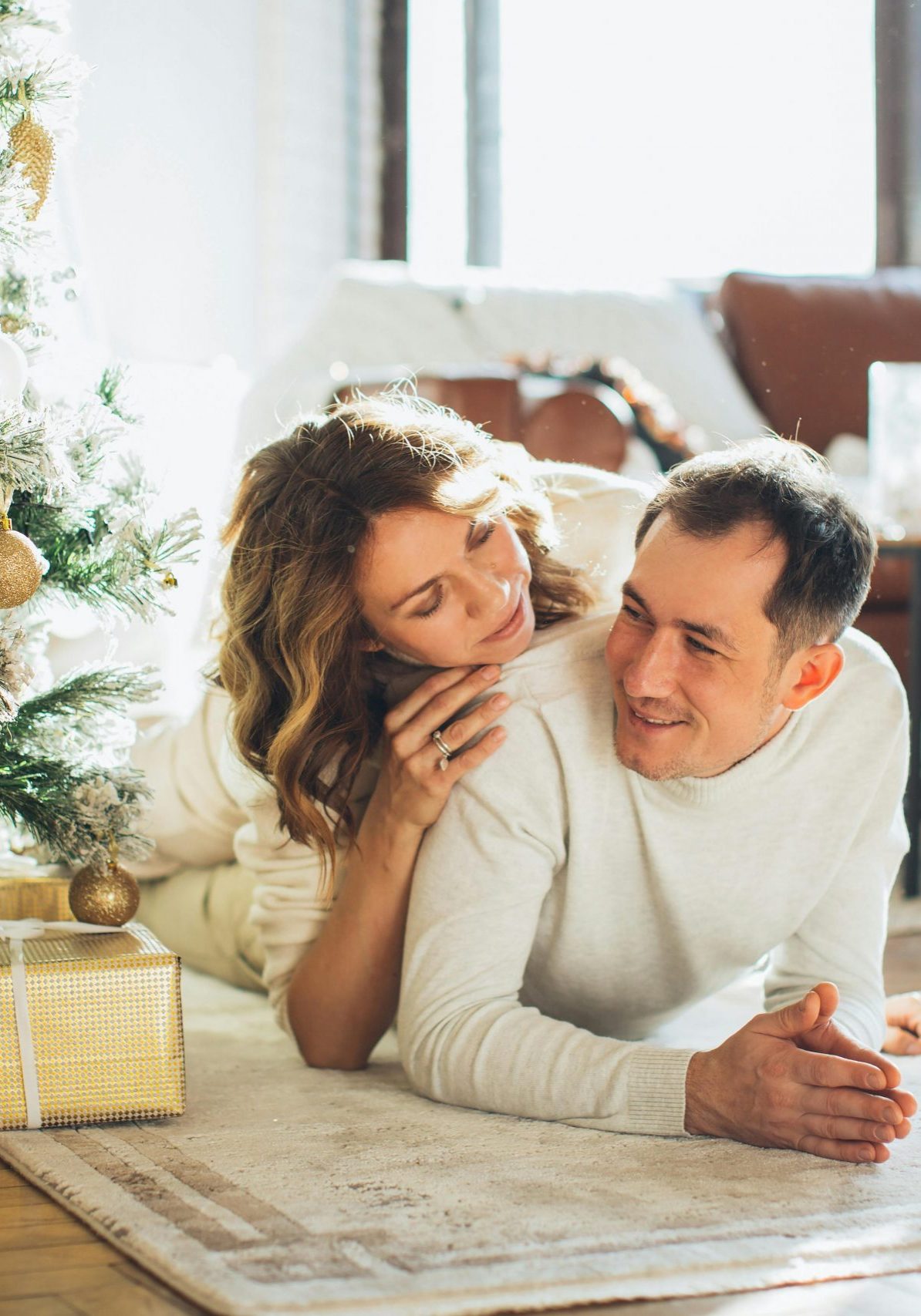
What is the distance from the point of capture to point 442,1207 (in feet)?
3.84

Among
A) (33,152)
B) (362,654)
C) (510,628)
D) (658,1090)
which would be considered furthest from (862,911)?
(33,152)

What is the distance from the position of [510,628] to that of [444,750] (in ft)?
0.47

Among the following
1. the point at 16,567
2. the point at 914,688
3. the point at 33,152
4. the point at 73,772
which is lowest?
the point at 914,688

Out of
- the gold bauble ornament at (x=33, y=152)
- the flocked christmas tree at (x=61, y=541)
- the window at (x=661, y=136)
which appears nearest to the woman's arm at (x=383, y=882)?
the flocked christmas tree at (x=61, y=541)

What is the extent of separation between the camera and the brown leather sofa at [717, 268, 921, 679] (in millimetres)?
3547

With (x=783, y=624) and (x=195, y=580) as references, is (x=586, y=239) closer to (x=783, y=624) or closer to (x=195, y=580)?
(x=195, y=580)

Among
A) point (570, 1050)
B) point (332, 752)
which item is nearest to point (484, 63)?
point (332, 752)

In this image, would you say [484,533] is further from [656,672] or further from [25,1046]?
[25,1046]

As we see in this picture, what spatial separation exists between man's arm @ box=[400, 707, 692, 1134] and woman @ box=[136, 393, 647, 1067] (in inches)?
1.9

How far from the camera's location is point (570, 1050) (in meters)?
1.37

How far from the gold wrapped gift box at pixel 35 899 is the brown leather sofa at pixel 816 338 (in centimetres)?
222

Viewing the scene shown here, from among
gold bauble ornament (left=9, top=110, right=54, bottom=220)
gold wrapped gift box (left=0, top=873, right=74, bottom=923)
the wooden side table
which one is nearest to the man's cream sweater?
gold wrapped gift box (left=0, top=873, right=74, bottom=923)

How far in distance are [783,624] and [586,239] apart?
345 cm

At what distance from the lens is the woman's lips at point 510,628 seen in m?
1.51
